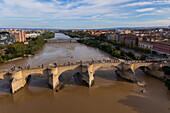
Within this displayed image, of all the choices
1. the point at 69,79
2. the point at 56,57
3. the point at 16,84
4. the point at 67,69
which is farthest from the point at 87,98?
the point at 56,57

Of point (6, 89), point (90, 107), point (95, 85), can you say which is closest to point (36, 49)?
point (6, 89)

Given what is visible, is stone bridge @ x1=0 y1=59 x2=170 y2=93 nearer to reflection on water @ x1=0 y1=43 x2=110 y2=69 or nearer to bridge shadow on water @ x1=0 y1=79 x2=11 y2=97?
bridge shadow on water @ x1=0 y1=79 x2=11 y2=97

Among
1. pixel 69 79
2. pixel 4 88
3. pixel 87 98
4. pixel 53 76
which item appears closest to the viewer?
pixel 87 98

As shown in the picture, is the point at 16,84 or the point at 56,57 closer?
the point at 16,84

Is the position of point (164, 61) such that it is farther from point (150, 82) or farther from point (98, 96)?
point (98, 96)

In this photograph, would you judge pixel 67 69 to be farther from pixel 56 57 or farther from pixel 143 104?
pixel 56 57

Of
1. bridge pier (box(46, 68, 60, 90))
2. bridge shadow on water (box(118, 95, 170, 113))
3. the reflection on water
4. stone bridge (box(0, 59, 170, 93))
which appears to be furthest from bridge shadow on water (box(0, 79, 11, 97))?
bridge shadow on water (box(118, 95, 170, 113))

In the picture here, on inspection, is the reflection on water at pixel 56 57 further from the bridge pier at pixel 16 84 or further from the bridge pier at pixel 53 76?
the bridge pier at pixel 53 76

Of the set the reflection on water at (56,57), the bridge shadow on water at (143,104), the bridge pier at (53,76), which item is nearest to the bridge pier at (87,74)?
the bridge pier at (53,76)
